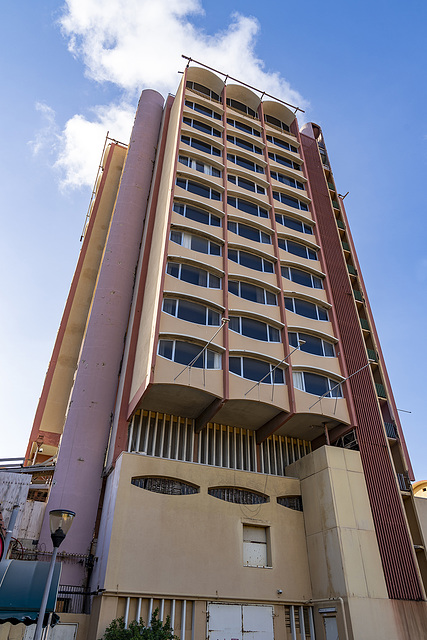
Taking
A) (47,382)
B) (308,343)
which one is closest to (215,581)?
(308,343)

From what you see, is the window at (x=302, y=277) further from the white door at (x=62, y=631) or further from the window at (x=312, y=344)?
the white door at (x=62, y=631)

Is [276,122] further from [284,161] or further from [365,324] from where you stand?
[365,324]

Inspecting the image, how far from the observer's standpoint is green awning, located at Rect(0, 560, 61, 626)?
16.7 m

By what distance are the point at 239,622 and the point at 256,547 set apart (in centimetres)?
356

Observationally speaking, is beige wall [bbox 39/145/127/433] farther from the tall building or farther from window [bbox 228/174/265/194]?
window [bbox 228/174/265/194]

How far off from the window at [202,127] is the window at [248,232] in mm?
10519

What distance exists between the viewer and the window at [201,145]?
38875 mm

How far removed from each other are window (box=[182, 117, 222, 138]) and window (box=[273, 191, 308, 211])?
746 cm

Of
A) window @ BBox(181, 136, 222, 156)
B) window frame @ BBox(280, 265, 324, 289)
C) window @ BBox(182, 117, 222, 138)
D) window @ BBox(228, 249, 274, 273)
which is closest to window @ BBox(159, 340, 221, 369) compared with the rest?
window @ BBox(228, 249, 274, 273)

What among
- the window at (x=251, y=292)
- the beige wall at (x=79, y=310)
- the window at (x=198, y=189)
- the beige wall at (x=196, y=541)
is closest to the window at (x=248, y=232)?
the window at (x=198, y=189)

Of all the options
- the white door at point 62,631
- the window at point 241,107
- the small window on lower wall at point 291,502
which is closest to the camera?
the white door at point 62,631

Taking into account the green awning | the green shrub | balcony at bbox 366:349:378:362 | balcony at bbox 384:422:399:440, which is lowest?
the green shrub

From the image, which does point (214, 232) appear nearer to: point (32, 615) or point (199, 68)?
point (199, 68)

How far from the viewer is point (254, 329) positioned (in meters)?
30.3
